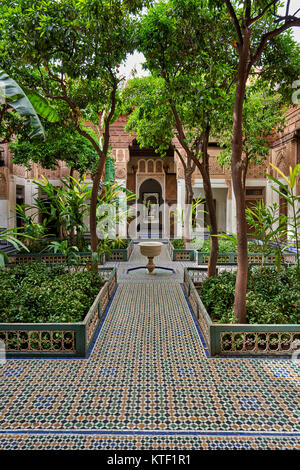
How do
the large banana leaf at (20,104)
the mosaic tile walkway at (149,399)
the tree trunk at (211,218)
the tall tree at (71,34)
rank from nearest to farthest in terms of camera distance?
the mosaic tile walkway at (149,399) < the large banana leaf at (20,104) < the tall tree at (71,34) < the tree trunk at (211,218)

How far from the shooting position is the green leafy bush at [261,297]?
3.40m

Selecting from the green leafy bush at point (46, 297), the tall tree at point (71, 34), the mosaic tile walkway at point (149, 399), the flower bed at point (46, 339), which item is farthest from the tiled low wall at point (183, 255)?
the flower bed at point (46, 339)

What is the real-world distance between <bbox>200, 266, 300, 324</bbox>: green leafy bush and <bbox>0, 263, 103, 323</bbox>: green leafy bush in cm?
147

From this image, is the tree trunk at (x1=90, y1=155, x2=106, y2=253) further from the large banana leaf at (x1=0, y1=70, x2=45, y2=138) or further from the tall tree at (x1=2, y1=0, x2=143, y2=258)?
the large banana leaf at (x1=0, y1=70, x2=45, y2=138)

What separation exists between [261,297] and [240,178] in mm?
1497

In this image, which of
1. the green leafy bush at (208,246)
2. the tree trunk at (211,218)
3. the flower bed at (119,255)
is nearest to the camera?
the tree trunk at (211,218)

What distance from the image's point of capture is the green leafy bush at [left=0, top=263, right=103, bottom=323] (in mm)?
3441

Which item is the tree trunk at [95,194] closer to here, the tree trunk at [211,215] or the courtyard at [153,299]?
the courtyard at [153,299]

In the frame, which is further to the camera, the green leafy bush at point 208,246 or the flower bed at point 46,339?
the green leafy bush at point 208,246

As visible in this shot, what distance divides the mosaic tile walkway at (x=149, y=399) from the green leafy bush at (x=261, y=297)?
1.46 feet

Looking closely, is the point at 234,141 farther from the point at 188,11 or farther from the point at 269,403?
the point at 269,403

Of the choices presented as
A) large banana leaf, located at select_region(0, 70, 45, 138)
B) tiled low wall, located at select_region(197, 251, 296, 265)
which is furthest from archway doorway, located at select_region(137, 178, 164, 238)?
large banana leaf, located at select_region(0, 70, 45, 138)

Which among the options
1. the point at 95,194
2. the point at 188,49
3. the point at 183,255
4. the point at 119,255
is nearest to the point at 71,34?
the point at 188,49

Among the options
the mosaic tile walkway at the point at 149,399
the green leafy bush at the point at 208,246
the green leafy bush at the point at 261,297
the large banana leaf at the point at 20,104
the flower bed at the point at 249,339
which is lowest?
the mosaic tile walkway at the point at 149,399
